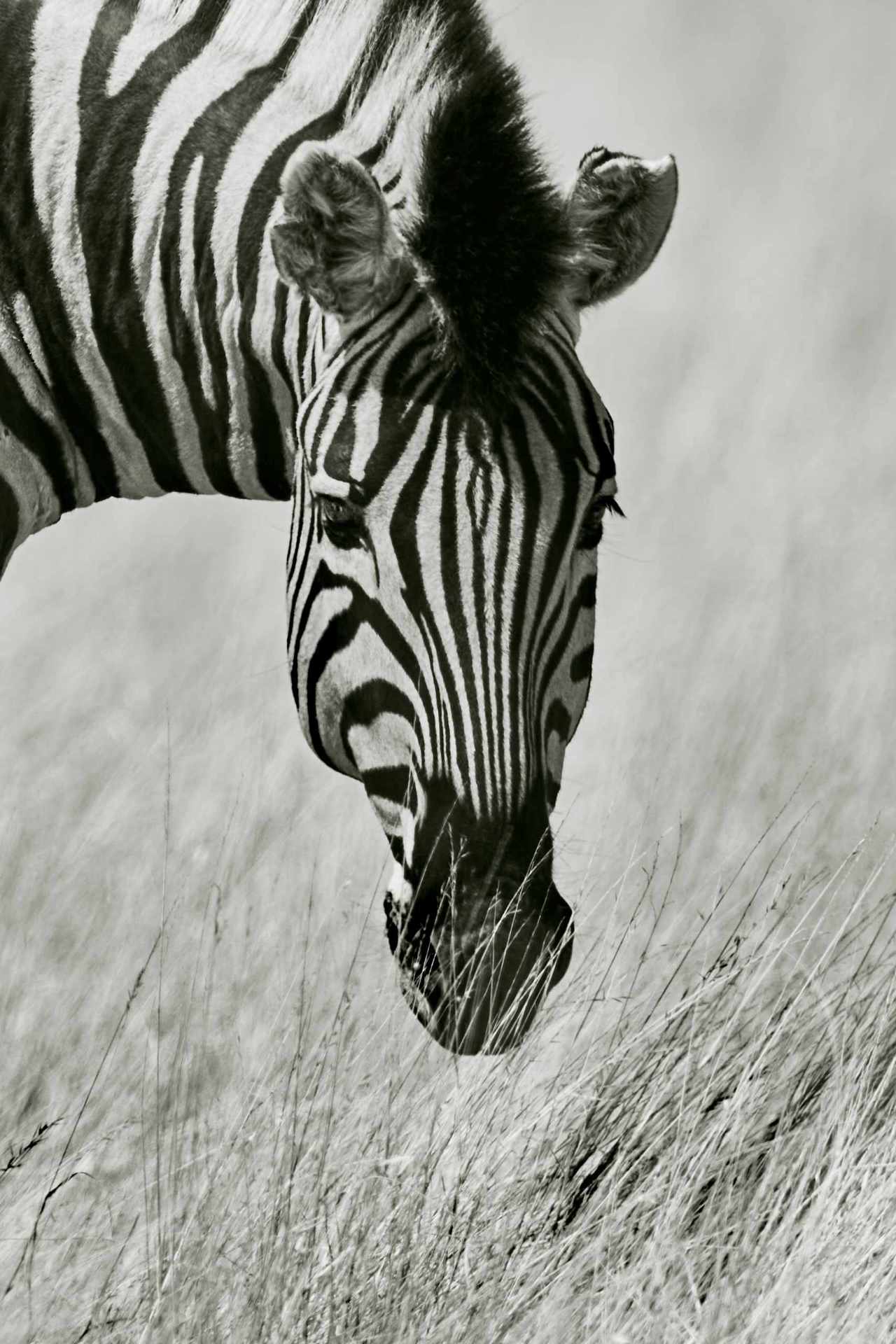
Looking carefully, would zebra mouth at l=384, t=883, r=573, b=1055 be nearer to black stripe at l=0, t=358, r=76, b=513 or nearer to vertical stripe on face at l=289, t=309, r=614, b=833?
vertical stripe on face at l=289, t=309, r=614, b=833

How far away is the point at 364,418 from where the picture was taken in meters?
4.27

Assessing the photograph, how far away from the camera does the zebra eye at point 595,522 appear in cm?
431

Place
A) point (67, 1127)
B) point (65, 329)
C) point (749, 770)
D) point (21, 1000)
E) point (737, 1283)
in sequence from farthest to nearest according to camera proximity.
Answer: point (749, 770) < point (21, 1000) < point (67, 1127) < point (65, 329) < point (737, 1283)

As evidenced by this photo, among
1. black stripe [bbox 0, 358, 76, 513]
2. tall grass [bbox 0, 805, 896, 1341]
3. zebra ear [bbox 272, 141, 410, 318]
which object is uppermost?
zebra ear [bbox 272, 141, 410, 318]

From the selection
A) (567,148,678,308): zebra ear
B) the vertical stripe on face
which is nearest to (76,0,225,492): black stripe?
the vertical stripe on face

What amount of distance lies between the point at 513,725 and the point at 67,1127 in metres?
2.79

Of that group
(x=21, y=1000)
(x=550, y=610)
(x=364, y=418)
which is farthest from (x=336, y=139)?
(x=21, y=1000)

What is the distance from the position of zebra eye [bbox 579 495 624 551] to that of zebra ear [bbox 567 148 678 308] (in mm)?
722

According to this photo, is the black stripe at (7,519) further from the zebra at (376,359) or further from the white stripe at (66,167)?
the white stripe at (66,167)

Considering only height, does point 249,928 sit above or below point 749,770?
below

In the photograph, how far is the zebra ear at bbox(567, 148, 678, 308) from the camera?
4.64 meters

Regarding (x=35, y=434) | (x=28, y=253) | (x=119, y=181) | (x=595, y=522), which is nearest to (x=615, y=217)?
(x=595, y=522)

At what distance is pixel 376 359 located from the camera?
14.1ft

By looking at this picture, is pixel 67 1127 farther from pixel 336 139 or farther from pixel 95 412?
pixel 336 139
